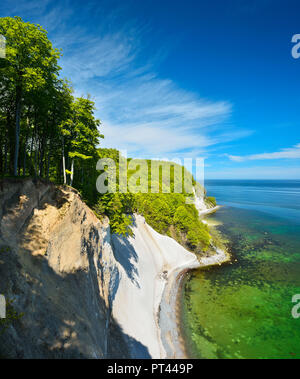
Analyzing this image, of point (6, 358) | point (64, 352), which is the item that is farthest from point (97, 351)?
point (6, 358)

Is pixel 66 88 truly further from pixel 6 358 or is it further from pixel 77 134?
pixel 6 358

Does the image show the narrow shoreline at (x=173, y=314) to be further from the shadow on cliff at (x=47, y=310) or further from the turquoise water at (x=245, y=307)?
the shadow on cliff at (x=47, y=310)

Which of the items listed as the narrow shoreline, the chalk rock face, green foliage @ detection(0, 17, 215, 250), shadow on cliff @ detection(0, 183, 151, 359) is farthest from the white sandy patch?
green foliage @ detection(0, 17, 215, 250)

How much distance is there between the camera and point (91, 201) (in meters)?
16.8

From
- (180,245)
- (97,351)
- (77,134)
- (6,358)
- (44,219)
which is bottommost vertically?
(180,245)

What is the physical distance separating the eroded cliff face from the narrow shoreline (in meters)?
4.82

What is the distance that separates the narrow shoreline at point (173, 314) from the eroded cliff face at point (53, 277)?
15.8ft

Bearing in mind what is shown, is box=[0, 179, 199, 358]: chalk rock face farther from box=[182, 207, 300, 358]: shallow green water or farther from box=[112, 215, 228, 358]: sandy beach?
box=[182, 207, 300, 358]: shallow green water

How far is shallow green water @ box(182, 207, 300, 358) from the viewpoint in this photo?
15172 millimetres

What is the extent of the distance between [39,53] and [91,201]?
11930 millimetres

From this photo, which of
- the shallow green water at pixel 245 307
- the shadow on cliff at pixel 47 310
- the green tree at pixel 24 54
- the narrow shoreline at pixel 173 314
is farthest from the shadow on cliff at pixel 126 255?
the green tree at pixel 24 54

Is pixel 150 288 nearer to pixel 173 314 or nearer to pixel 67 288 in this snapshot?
pixel 173 314
